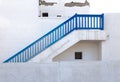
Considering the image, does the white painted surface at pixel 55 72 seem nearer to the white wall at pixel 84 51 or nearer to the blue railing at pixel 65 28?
the blue railing at pixel 65 28

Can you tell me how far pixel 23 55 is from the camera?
8.84m

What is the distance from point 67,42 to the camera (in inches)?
341

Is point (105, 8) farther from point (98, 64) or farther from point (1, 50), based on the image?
point (98, 64)

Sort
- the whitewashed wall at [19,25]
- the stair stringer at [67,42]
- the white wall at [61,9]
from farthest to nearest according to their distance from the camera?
the white wall at [61,9], the whitewashed wall at [19,25], the stair stringer at [67,42]

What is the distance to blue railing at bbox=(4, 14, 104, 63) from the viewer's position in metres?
8.75

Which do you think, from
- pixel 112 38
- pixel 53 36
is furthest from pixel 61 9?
pixel 112 38

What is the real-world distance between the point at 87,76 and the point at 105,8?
7634 millimetres

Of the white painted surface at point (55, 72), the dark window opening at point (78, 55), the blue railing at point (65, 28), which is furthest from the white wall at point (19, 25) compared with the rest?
the white painted surface at point (55, 72)

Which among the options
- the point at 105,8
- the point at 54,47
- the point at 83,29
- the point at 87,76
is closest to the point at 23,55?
the point at 54,47

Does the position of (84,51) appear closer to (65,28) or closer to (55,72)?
(65,28)

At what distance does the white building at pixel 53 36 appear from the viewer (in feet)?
28.5

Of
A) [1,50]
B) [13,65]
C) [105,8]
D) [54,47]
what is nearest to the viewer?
[13,65]

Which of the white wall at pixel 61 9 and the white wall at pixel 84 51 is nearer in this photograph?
the white wall at pixel 84 51

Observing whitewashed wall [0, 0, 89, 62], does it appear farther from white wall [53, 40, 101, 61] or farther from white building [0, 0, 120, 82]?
white wall [53, 40, 101, 61]
